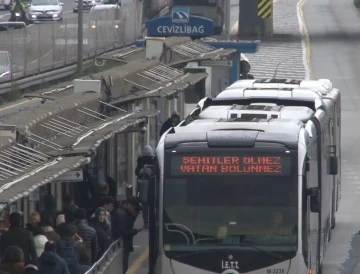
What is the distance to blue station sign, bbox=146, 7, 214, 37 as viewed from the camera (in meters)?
39.8

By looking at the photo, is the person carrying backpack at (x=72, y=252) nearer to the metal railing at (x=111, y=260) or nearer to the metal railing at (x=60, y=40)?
the metal railing at (x=111, y=260)

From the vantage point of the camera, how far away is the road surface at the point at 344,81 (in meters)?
22.1

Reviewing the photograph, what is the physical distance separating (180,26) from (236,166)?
2491 centimetres

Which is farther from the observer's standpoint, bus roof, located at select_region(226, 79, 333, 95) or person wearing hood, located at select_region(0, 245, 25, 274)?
bus roof, located at select_region(226, 79, 333, 95)

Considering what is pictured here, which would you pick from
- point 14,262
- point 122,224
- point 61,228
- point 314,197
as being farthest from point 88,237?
point 14,262

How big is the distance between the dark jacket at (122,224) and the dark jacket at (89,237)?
1.94 meters

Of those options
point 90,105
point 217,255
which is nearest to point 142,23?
point 90,105

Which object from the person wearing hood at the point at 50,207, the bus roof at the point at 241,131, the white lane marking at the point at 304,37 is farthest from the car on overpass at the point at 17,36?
the bus roof at the point at 241,131

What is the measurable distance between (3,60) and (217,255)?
23.9m

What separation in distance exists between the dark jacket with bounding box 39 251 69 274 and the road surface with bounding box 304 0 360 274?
789 centimetres

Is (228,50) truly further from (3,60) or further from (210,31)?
(3,60)

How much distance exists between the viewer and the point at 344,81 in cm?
5503

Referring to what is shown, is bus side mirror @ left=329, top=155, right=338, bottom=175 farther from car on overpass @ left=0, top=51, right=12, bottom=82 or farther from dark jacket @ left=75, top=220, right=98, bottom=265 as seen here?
car on overpass @ left=0, top=51, right=12, bottom=82

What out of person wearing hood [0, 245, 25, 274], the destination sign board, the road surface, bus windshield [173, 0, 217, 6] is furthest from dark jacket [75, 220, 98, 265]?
bus windshield [173, 0, 217, 6]
